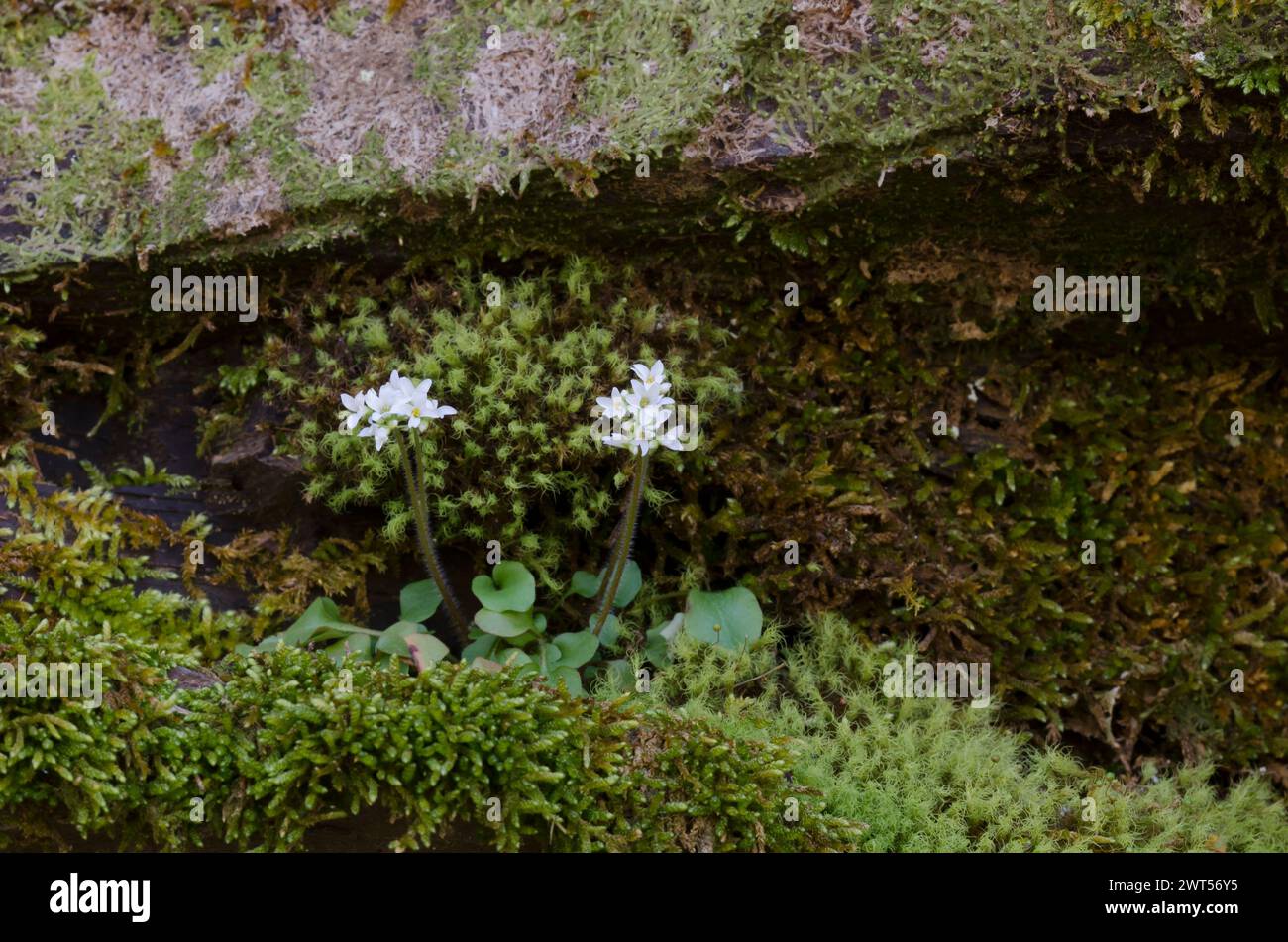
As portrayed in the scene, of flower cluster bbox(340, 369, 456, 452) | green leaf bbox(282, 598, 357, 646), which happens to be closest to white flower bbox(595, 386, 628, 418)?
flower cluster bbox(340, 369, 456, 452)

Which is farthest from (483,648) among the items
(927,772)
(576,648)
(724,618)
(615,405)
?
(927,772)

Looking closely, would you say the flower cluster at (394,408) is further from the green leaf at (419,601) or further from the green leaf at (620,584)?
the green leaf at (620,584)

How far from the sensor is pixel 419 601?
3.86 meters

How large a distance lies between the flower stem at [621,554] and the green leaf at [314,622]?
98cm

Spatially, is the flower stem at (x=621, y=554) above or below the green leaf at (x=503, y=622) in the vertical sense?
above

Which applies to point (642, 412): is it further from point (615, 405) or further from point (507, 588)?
point (507, 588)

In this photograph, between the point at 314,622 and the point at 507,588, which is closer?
the point at 507,588

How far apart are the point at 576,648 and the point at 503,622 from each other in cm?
30

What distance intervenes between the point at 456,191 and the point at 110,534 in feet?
6.61

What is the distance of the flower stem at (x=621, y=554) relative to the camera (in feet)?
11.3

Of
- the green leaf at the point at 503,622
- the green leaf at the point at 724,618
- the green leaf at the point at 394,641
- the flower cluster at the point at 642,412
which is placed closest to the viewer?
the flower cluster at the point at 642,412

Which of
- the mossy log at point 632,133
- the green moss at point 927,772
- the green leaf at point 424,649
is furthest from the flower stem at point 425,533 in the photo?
the mossy log at point 632,133

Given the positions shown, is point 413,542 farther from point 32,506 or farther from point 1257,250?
point 1257,250

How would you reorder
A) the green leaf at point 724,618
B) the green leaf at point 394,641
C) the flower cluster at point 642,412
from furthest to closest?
the green leaf at point 724,618 < the green leaf at point 394,641 < the flower cluster at point 642,412
